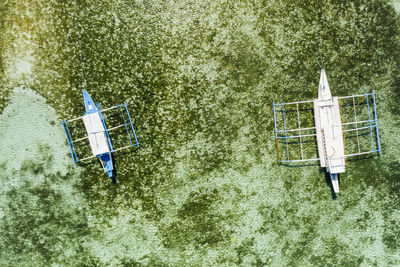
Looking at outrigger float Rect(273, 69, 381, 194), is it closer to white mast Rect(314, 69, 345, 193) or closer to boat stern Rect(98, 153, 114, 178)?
white mast Rect(314, 69, 345, 193)

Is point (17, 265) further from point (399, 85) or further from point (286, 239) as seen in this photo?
point (399, 85)

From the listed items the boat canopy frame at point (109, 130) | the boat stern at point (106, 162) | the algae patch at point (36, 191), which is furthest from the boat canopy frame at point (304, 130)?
the algae patch at point (36, 191)

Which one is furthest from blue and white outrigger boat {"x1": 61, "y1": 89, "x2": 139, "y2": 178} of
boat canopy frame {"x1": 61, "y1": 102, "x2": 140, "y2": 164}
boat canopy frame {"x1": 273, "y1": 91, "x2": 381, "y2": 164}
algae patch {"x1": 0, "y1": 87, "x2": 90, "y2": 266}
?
boat canopy frame {"x1": 273, "y1": 91, "x2": 381, "y2": 164}

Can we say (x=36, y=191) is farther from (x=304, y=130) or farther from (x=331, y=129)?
(x=331, y=129)

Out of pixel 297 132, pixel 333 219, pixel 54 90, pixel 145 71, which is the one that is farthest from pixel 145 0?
pixel 333 219

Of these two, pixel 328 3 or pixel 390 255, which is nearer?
pixel 328 3

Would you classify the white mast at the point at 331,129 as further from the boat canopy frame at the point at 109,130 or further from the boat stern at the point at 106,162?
the boat stern at the point at 106,162
